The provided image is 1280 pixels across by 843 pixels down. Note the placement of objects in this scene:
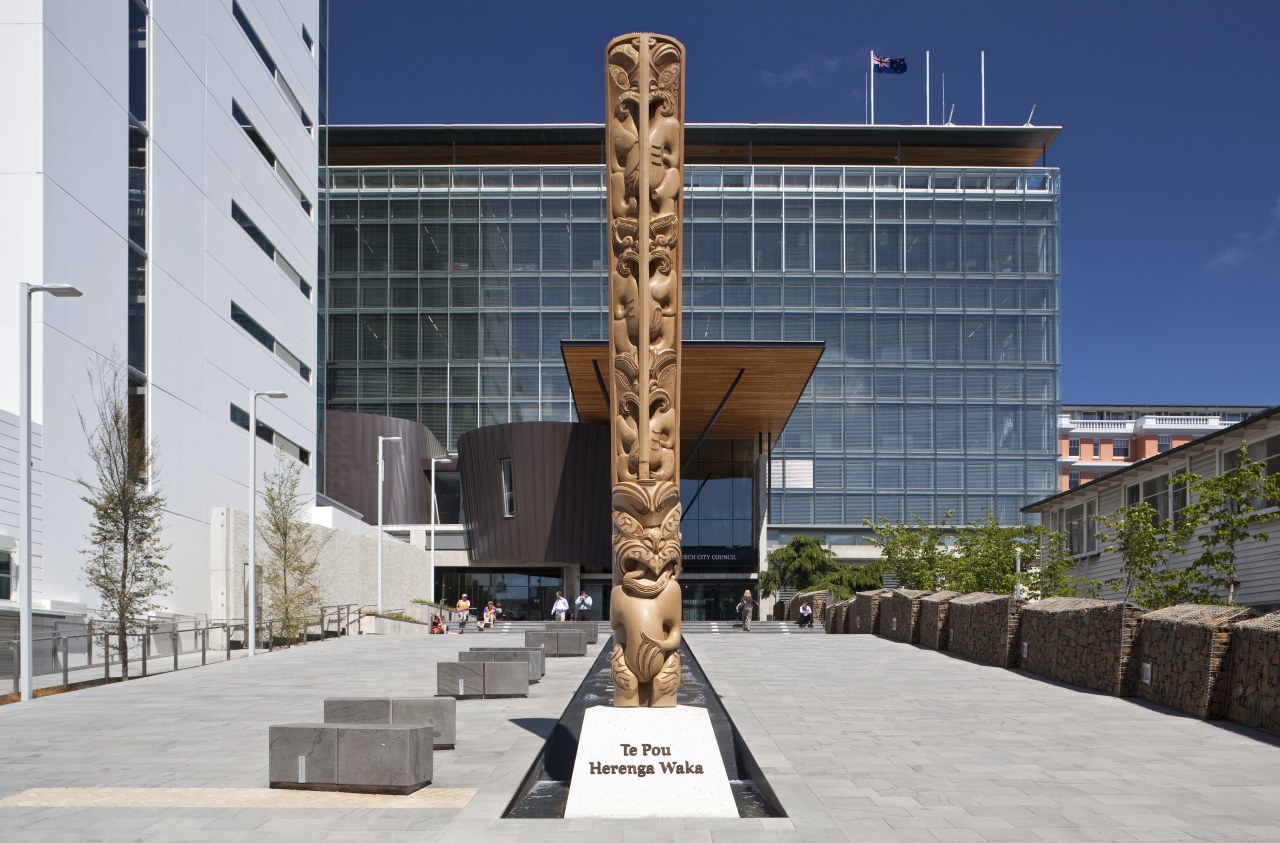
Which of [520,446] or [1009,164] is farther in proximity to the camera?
[1009,164]

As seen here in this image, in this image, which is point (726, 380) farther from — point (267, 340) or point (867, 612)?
point (267, 340)

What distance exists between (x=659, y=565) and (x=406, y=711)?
3606 millimetres

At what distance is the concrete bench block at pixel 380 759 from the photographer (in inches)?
388

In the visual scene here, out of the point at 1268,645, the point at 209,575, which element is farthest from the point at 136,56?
the point at 1268,645

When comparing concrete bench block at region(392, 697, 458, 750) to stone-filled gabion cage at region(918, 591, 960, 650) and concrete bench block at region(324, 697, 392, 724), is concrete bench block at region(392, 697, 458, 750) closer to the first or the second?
concrete bench block at region(324, 697, 392, 724)

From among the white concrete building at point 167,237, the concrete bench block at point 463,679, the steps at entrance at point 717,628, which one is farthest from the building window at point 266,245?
the concrete bench block at point 463,679

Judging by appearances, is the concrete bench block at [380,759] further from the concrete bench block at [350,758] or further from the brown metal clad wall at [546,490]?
the brown metal clad wall at [546,490]

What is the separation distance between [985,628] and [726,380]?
2506 centimetres

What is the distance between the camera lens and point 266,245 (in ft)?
143

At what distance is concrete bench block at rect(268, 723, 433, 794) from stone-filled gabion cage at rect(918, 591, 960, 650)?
19.5 metres

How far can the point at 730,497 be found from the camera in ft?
208

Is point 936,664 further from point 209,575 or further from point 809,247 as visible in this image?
point 809,247

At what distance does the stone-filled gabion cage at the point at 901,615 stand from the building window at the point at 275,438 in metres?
21.9

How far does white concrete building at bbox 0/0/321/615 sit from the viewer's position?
26359mm
